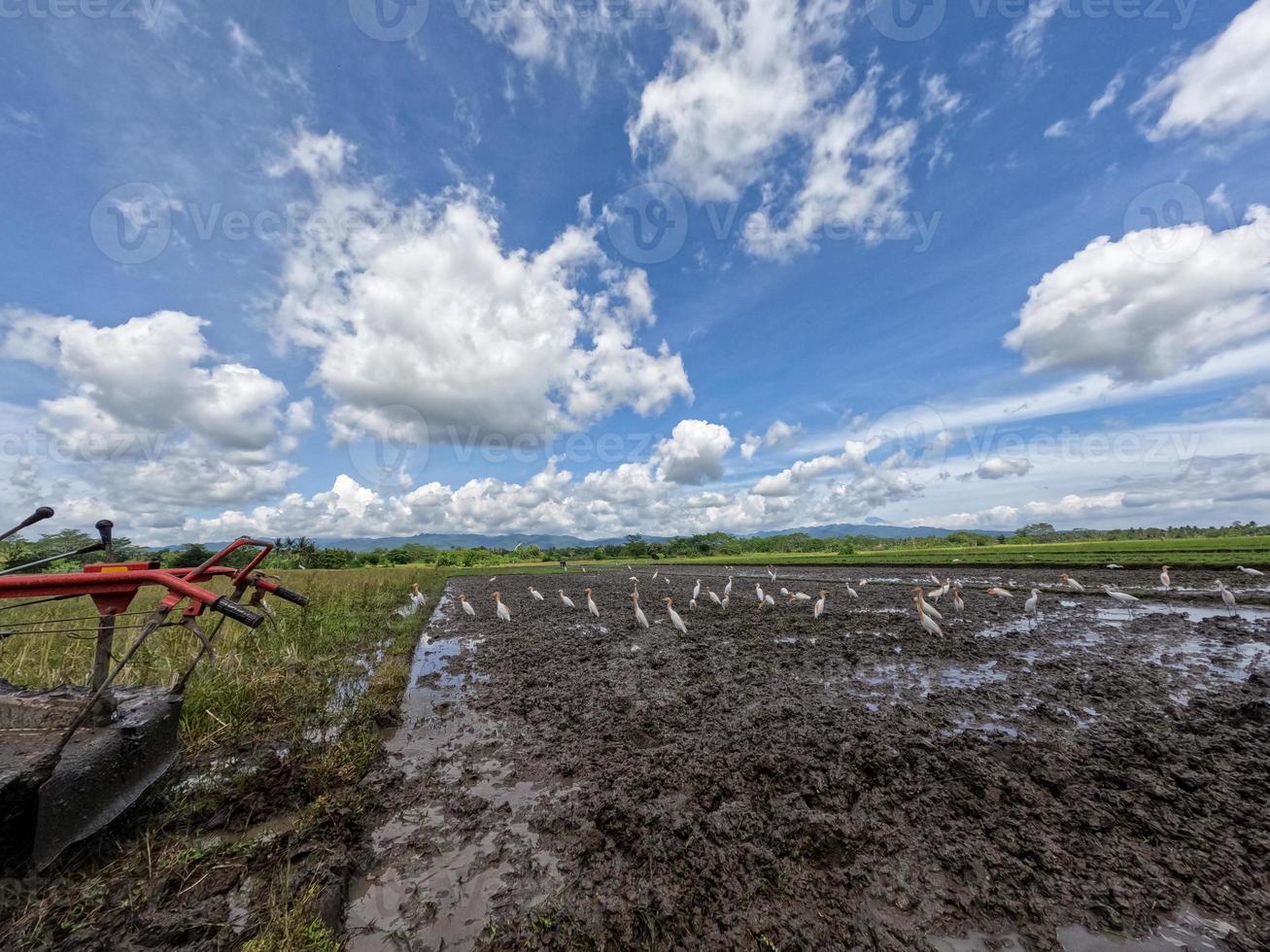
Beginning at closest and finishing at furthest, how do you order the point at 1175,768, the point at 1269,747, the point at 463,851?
1. the point at 463,851
2. the point at 1175,768
3. the point at 1269,747

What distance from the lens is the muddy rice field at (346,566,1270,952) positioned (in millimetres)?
3826

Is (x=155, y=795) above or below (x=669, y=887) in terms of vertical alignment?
above

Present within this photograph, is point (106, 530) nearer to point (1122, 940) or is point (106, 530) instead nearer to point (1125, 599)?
point (1122, 940)

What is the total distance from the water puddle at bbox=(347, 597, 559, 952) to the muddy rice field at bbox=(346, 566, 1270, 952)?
28 mm

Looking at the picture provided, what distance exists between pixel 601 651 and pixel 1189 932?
11.5 metres

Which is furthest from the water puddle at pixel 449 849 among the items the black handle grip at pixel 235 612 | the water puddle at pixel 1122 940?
the water puddle at pixel 1122 940

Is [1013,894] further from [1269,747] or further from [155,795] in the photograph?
[155,795]

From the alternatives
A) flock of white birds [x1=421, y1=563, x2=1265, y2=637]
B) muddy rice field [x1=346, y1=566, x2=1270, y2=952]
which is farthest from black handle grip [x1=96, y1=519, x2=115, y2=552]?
flock of white birds [x1=421, y1=563, x2=1265, y2=637]

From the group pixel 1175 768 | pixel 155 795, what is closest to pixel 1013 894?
pixel 1175 768

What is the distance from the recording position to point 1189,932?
143 inches

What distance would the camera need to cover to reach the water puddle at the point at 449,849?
154 inches

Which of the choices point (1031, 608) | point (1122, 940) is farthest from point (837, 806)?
point (1031, 608)

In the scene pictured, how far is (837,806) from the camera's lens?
536cm

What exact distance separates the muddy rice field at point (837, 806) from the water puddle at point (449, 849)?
0.03 meters
